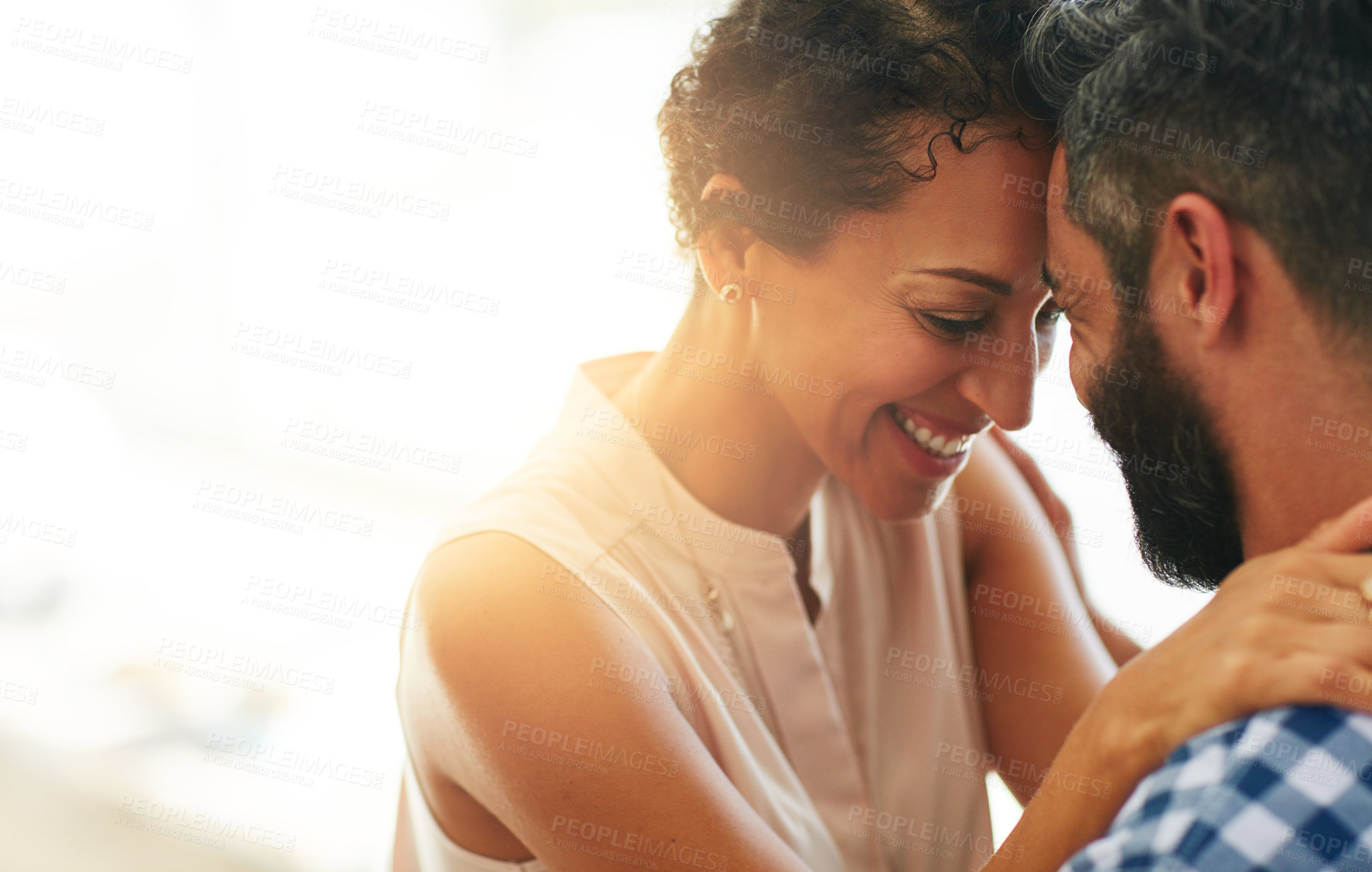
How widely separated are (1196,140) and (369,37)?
101 centimetres

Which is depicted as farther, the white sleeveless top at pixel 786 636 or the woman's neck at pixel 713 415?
the woman's neck at pixel 713 415

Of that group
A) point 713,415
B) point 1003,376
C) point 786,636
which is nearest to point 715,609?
point 786,636

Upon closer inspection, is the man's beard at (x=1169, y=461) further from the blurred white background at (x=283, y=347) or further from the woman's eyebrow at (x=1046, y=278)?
the blurred white background at (x=283, y=347)

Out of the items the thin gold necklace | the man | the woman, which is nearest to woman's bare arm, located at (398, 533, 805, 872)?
the woman

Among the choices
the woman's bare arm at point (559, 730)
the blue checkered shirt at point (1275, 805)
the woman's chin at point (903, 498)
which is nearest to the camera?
the blue checkered shirt at point (1275, 805)

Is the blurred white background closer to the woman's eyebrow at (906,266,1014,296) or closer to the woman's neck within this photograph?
the woman's neck

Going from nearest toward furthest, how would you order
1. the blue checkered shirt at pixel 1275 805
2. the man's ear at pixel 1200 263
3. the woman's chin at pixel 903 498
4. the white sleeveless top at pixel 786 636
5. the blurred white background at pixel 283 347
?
1. the blue checkered shirt at pixel 1275 805
2. the man's ear at pixel 1200 263
3. the white sleeveless top at pixel 786 636
4. the woman's chin at pixel 903 498
5. the blurred white background at pixel 283 347

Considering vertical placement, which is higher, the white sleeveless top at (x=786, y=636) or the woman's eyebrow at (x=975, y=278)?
the woman's eyebrow at (x=975, y=278)

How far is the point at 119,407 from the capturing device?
1.28m

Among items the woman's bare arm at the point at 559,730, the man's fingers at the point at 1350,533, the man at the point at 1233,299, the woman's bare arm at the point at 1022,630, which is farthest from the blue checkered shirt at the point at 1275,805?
the woman's bare arm at the point at 1022,630

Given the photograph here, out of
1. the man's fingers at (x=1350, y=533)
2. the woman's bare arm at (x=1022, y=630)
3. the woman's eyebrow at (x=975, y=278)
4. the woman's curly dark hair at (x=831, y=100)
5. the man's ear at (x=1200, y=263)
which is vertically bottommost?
the woman's bare arm at (x=1022, y=630)

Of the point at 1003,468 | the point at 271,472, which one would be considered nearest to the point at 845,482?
the point at 1003,468

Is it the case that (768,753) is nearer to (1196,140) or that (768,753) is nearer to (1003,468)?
(1003,468)

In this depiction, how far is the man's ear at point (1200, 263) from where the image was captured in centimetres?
80
